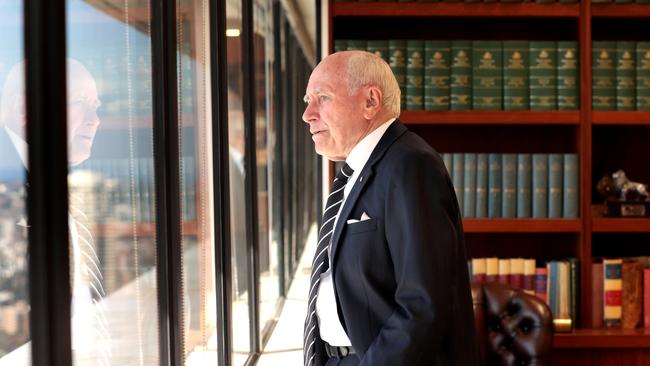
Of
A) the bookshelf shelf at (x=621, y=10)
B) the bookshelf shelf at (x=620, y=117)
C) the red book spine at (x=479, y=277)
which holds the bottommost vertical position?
the red book spine at (x=479, y=277)

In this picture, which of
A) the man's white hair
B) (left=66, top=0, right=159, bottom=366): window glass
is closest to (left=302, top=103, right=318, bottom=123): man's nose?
the man's white hair

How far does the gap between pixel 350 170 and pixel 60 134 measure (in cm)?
80

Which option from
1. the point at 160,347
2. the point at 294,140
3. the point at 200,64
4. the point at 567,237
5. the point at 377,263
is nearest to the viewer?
the point at 377,263

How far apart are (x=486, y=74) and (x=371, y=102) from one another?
2.18 metres

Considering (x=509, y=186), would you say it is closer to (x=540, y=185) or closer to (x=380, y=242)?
(x=540, y=185)

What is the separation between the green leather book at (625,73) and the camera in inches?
156

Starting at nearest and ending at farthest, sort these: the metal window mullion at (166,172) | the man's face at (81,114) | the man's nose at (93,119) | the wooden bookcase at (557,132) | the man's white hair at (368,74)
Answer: the man's face at (81,114)
the man's nose at (93,119)
the man's white hair at (368,74)
the metal window mullion at (166,172)
the wooden bookcase at (557,132)

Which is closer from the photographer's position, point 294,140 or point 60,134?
point 60,134

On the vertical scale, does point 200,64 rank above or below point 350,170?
above

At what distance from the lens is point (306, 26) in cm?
799

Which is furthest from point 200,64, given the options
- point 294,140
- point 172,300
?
point 294,140

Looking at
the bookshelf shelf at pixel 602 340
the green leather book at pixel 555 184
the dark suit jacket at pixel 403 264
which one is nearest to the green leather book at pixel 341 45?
the green leather book at pixel 555 184

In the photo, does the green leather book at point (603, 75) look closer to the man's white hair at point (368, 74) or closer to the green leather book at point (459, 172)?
the green leather book at point (459, 172)

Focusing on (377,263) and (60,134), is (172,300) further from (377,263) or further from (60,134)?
(60,134)
